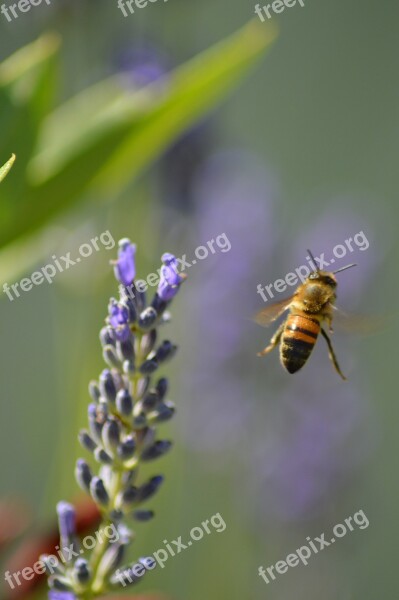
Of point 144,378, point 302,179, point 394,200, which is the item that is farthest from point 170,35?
point 394,200

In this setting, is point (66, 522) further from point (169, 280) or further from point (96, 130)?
point (96, 130)

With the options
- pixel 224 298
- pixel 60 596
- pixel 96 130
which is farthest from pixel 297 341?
pixel 224 298

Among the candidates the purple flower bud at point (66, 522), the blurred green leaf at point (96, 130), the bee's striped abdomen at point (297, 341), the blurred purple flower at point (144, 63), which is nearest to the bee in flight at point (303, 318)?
the bee's striped abdomen at point (297, 341)

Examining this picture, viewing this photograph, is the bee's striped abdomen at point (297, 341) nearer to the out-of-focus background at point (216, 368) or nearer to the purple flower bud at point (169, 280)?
the out-of-focus background at point (216, 368)

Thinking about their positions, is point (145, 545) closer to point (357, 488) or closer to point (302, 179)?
point (357, 488)

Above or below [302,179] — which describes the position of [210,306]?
below

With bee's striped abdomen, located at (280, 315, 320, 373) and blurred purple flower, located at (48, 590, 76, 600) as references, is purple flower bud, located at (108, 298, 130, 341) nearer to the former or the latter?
blurred purple flower, located at (48, 590, 76, 600)
